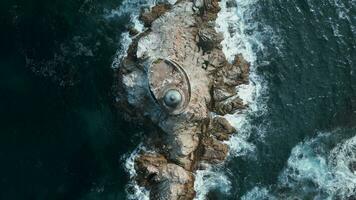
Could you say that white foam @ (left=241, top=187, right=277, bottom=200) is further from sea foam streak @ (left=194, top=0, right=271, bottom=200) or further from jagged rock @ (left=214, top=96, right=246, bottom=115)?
jagged rock @ (left=214, top=96, right=246, bottom=115)

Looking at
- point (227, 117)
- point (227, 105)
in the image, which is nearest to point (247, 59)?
point (227, 105)

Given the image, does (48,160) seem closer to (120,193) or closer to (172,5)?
(120,193)

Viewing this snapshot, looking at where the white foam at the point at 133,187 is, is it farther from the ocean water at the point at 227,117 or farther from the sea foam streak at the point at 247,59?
the sea foam streak at the point at 247,59

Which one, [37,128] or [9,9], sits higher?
[9,9]

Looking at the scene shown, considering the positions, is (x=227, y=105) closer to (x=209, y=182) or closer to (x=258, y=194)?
(x=209, y=182)

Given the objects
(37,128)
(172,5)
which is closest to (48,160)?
(37,128)

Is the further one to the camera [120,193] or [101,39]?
[101,39]
